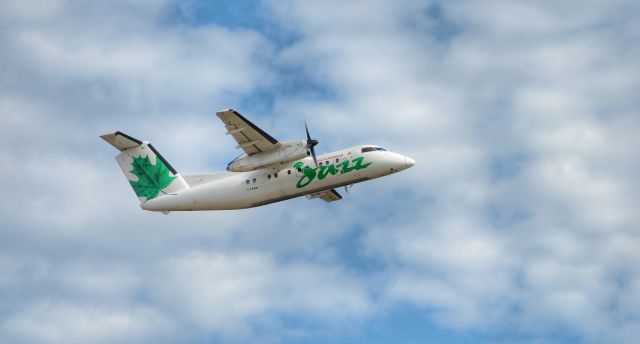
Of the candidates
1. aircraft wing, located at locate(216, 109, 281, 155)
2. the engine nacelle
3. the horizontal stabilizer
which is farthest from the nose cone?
the horizontal stabilizer

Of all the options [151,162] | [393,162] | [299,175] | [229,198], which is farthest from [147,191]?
[393,162]

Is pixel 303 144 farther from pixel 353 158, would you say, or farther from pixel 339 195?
A: pixel 339 195

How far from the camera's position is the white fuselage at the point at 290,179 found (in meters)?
40.9

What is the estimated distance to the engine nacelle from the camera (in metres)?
40.8

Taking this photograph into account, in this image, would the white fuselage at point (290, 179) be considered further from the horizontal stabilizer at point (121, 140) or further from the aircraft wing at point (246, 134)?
the horizontal stabilizer at point (121, 140)

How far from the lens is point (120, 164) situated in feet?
150

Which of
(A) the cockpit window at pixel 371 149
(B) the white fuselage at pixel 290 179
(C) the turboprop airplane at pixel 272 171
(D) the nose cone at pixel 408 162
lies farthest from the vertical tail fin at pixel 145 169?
(D) the nose cone at pixel 408 162

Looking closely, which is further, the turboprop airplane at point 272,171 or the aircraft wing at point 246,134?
the turboprop airplane at point 272,171

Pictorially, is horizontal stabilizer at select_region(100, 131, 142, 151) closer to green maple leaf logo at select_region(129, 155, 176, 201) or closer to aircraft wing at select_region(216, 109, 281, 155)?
green maple leaf logo at select_region(129, 155, 176, 201)

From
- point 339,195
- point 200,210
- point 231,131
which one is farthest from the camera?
point 339,195

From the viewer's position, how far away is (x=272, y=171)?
41656 millimetres

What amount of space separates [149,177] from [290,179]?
8423mm

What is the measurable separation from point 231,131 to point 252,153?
1914 mm

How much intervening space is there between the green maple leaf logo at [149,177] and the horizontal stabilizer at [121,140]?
29.8 inches
